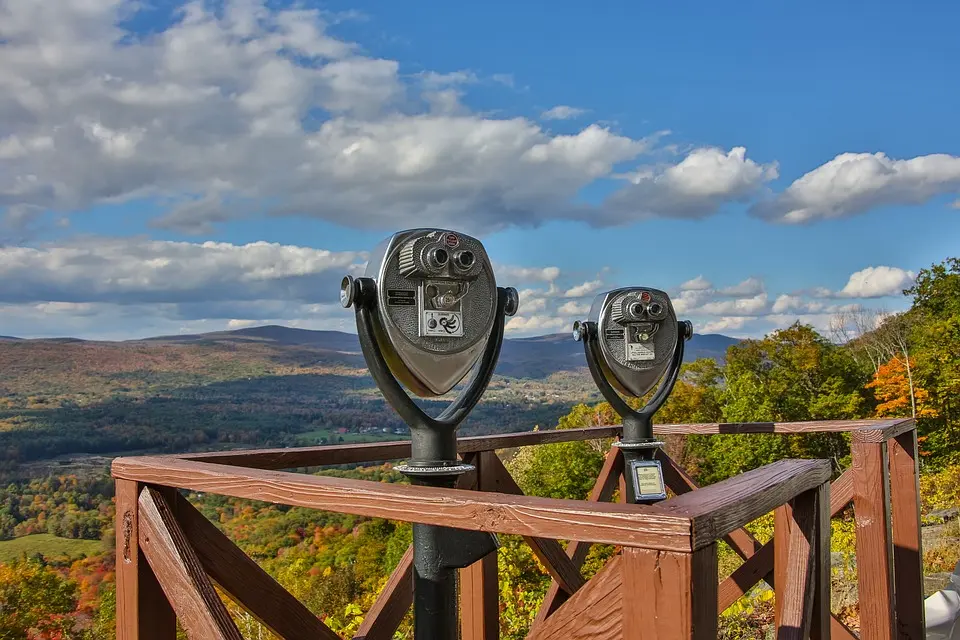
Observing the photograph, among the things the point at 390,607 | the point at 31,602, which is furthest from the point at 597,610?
the point at 31,602

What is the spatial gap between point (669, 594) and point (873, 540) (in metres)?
2.31

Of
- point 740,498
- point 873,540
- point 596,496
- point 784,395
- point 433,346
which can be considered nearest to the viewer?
point 740,498

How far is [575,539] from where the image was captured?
1.16 meters

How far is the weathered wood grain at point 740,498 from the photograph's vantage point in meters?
1.09

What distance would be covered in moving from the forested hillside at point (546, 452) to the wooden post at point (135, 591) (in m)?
6.25

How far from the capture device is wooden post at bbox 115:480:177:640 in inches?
76.9

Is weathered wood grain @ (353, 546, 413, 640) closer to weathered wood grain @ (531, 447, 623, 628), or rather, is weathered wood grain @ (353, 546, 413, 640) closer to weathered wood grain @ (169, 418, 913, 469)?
weathered wood grain @ (169, 418, 913, 469)

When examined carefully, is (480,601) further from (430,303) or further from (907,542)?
(907,542)

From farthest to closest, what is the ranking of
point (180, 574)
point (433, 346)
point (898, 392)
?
point (898, 392), point (433, 346), point (180, 574)

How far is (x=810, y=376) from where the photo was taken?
2602 centimetres

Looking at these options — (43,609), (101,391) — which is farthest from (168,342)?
(43,609)

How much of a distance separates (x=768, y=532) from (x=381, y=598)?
7.39 meters

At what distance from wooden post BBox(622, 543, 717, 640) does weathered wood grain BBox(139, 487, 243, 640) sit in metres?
0.99

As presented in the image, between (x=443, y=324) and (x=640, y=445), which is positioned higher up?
(x=443, y=324)
